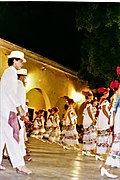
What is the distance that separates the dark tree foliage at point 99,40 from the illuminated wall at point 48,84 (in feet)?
4.34

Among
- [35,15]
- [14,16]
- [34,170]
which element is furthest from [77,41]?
[34,170]

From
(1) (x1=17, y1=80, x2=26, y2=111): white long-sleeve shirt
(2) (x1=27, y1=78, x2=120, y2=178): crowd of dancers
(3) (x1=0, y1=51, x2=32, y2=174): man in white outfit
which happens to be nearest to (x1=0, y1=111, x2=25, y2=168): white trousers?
(3) (x1=0, y1=51, x2=32, y2=174): man in white outfit

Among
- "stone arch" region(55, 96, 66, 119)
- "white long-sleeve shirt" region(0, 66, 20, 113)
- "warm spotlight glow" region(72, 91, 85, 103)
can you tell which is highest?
"warm spotlight glow" region(72, 91, 85, 103)

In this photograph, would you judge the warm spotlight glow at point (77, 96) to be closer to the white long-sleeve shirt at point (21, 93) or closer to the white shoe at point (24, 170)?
the white long-sleeve shirt at point (21, 93)

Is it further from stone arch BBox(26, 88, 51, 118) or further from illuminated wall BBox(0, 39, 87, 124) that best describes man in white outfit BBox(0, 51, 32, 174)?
stone arch BBox(26, 88, 51, 118)

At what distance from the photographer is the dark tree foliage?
8141 mm

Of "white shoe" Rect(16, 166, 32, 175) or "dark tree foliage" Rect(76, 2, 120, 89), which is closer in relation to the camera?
"white shoe" Rect(16, 166, 32, 175)

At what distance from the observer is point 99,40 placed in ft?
33.1

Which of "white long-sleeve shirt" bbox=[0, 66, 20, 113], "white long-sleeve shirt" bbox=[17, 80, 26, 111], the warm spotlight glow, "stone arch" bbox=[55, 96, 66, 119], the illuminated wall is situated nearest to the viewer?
"white long-sleeve shirt" bbox=[0, 66, 20, 113]

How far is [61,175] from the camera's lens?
11.9 feet

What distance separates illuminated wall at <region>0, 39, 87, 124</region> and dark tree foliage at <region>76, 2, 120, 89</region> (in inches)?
52.1

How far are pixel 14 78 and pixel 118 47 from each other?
625 cm

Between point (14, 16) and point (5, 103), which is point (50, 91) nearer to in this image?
point (14, 16)

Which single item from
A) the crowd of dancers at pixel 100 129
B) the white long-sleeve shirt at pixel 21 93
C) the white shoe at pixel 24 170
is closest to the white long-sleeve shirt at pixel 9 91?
the white shoe at pixel 24 170
